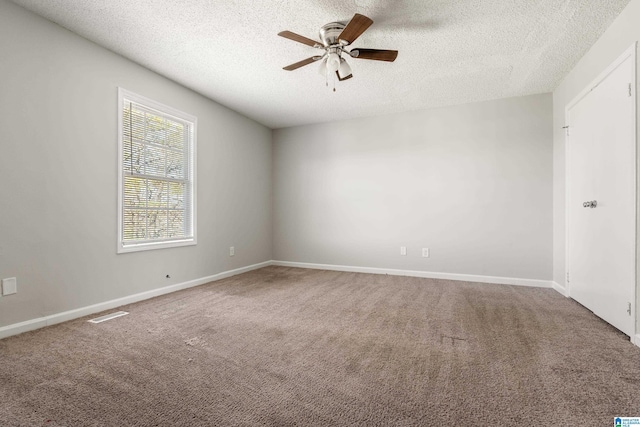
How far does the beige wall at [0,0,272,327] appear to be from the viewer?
2.21 m

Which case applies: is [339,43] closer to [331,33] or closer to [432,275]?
[331,33]

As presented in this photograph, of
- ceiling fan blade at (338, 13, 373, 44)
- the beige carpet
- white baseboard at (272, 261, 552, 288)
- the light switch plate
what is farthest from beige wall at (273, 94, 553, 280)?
the light switch plate

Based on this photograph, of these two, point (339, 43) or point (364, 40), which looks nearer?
point (339, 43)

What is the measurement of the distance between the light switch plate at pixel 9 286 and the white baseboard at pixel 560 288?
5.26 metres

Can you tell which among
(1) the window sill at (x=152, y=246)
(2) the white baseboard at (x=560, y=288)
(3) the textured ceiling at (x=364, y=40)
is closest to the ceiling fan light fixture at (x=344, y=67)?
(3) the textured ceiling at (x=364, y=40)

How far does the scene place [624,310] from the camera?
2.18 metres

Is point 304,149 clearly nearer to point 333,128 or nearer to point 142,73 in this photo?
point 333,128

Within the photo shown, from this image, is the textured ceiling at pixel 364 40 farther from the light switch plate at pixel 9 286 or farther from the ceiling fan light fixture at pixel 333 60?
the light switch plate at pixel 9 286

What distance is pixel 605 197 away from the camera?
8.09 feet

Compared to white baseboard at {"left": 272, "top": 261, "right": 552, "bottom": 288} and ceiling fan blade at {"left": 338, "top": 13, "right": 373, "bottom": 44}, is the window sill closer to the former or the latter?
white baseboard at {"left": 272, "top": 261, "right": 552, "bottom": 288}

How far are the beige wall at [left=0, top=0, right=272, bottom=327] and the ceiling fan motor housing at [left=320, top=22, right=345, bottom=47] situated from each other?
210 cm

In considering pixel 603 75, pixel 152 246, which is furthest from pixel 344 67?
pixel 152 246

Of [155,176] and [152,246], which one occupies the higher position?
[155,176]

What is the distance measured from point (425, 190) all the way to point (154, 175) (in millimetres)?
3662
